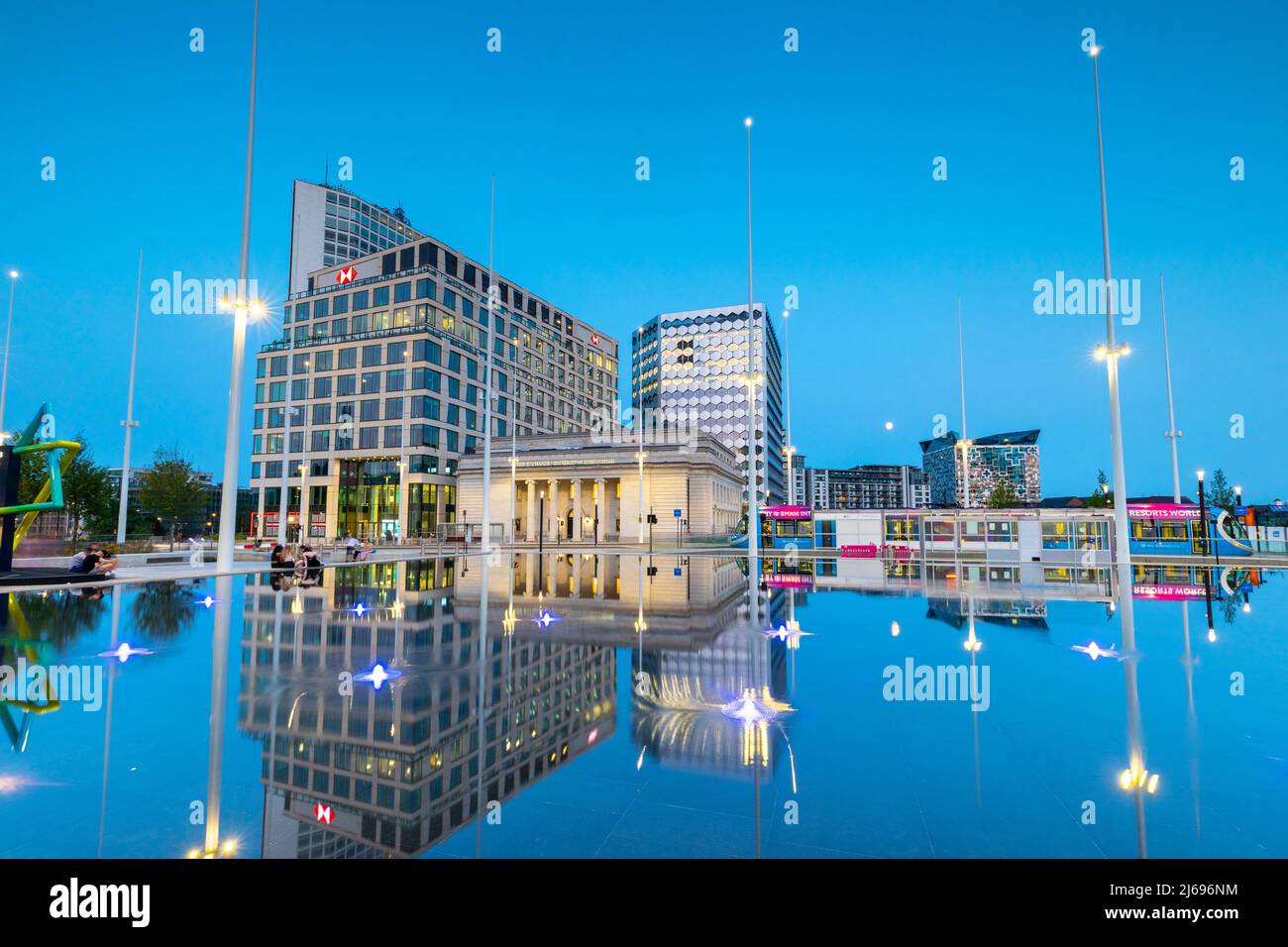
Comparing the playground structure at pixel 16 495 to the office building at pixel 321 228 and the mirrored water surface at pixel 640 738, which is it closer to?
the mirrored water surface at pixel 640 738

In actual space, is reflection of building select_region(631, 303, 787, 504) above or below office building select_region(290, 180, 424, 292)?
below

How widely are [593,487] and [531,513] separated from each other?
8.00 metres

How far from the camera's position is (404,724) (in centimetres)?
603

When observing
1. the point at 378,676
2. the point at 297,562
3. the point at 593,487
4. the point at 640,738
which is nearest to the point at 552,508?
the point at 593,487

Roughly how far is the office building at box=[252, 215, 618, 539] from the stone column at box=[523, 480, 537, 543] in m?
5.68

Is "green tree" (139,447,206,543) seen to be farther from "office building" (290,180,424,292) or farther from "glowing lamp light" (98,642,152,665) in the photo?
"office building" (290,180,424,292)

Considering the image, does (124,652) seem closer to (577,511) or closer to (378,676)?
(378,676)

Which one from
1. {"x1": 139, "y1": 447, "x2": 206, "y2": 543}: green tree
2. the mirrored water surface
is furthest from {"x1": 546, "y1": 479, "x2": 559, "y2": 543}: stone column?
the mirrored water surface

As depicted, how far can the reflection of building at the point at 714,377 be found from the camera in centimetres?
12644

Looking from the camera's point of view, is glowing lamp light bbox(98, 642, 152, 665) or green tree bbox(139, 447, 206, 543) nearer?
glowing lamp light bbox(98, 642, 152, 665)

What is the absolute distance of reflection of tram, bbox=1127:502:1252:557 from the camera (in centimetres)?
3672

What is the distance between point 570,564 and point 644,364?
121m

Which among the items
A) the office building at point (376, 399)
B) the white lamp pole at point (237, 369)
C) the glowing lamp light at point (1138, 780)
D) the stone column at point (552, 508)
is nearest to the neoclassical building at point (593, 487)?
the stone column at point (552, 508)
